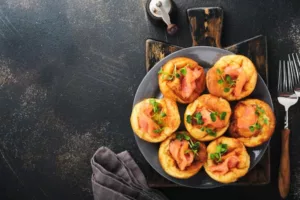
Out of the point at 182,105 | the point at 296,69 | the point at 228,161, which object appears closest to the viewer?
the point at 228,161

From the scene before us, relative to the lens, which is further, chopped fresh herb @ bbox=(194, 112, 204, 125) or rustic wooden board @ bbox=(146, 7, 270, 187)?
rustic wooden board @ bbox=(146, 7, 270, 187)

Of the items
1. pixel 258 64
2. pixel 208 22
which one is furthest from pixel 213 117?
pixel 208 22

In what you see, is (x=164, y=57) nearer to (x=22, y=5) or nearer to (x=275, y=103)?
Result: (x=275, y=103)

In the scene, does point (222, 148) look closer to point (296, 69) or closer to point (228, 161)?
→ point (228, 161)

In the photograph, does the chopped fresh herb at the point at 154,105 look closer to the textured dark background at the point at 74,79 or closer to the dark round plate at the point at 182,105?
the dark round plate at the point at 182,105

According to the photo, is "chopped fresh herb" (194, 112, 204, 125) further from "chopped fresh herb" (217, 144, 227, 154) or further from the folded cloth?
the folded cloth

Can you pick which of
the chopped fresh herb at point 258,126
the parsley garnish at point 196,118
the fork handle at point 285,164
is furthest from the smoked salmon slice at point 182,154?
the fork handle at point 285,164

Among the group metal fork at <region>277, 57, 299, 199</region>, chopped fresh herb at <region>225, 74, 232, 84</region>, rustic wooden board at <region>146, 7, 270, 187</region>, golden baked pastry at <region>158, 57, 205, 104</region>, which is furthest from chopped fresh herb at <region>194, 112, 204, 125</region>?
metal fork at <region>277, 57, 299, 199</region>
